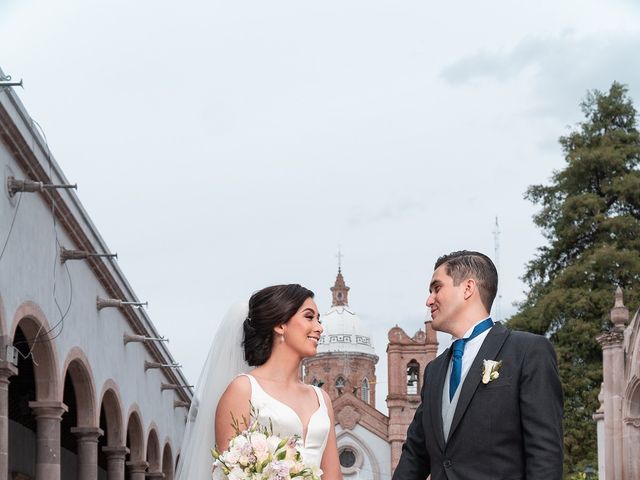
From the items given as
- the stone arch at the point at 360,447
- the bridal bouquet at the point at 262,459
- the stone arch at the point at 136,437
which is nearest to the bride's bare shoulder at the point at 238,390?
the bridal bouquet at the point at 262,459

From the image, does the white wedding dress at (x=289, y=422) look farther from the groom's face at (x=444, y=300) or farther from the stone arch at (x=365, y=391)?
the stone arch at (x=365, y=391)

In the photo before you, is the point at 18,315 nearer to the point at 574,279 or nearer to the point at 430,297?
the point at 430,297

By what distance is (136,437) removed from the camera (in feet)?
93.1

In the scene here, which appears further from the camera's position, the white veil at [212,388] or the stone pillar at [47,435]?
the stone pillar at [47,435]

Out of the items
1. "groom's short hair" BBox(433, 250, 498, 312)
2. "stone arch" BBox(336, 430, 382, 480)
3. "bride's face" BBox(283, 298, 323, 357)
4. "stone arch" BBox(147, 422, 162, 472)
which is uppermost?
"stone arch" BBox(336, 430, 382, 480)

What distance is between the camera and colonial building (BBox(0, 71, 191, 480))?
49.9 feet

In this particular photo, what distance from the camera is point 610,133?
126 ft

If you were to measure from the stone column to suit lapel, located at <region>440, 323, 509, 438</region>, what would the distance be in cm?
2409

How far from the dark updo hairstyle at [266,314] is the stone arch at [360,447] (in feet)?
240

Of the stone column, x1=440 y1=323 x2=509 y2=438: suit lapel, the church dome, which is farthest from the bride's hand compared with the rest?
the church dome

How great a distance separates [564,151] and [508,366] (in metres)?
34.2

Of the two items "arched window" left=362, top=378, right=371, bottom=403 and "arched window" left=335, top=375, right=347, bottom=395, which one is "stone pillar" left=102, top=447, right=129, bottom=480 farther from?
"arched window" left=335, top=375, right=347, bottom=395

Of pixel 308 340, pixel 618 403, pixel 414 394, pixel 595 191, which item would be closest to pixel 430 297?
pixel 308 340

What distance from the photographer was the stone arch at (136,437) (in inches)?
1091
